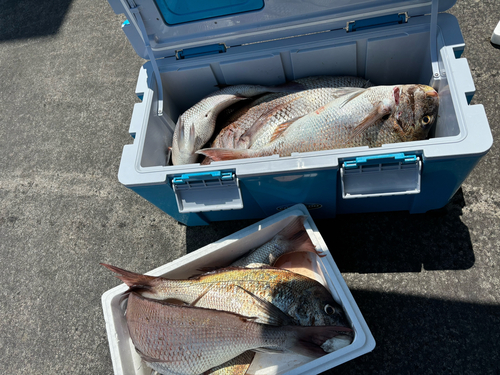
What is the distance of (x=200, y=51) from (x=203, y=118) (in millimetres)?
298

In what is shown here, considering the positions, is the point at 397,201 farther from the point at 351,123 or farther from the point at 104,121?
the point at 104,121

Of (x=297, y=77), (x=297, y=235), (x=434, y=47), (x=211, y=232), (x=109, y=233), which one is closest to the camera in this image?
(x=434, y=47)

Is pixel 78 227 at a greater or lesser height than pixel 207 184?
lesser

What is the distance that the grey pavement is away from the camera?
1.47m

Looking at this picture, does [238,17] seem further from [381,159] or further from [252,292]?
[252,292]

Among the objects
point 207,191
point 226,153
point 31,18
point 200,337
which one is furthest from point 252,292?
point 31,18

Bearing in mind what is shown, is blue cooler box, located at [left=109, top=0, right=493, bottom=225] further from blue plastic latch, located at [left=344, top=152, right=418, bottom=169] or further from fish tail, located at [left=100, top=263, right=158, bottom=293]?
fish tail, located at [left=100, top=263, right=158, bottom=293]

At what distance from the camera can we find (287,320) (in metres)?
1.21

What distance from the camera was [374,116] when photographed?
1.33 metres

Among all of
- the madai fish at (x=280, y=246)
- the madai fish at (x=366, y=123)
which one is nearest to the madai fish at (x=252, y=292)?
the madai fish at (x=280, y=246)

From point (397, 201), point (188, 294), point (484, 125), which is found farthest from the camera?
point (397, 201)

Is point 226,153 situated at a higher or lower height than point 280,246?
higher

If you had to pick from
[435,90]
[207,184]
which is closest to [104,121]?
[207,184]

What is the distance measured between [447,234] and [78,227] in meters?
1.95
